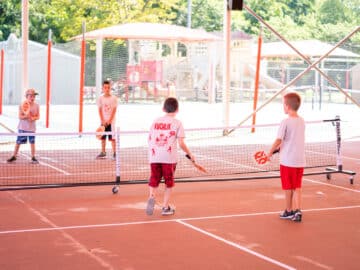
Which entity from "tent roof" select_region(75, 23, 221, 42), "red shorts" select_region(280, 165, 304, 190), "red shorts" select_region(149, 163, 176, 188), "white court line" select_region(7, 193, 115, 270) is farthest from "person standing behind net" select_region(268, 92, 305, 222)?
"tent roof" select_region(75, 23, 221, 42)

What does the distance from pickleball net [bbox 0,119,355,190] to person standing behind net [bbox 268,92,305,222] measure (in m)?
2.68

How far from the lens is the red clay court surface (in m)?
7.48

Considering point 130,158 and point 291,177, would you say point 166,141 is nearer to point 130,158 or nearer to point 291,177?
point 291,177

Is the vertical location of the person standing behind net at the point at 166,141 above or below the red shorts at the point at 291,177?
above

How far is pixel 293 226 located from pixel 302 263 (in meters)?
1.88

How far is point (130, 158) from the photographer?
1645cm

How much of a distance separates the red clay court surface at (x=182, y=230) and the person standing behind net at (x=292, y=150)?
0.40 meters

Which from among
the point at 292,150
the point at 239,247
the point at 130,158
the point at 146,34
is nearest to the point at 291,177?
the point at 292,150

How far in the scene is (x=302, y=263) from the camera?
743 cm

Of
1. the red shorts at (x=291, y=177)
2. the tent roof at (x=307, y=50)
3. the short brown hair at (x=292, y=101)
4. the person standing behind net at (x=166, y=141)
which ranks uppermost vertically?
the tent roof at (x=307, y=50)

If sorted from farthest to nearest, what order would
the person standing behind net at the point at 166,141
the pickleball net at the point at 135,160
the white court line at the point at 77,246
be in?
the pickleball net at the point at 135,160, the person standing behind net at the point at 166,141, the white court line at the point at 77,246

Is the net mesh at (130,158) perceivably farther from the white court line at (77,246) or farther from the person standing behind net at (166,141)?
the white court line at (77,246)

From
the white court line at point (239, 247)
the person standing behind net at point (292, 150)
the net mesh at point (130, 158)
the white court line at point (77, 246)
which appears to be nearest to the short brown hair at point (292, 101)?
the person standing behind net at point (292, 150)

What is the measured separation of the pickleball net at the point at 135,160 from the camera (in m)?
12.9
